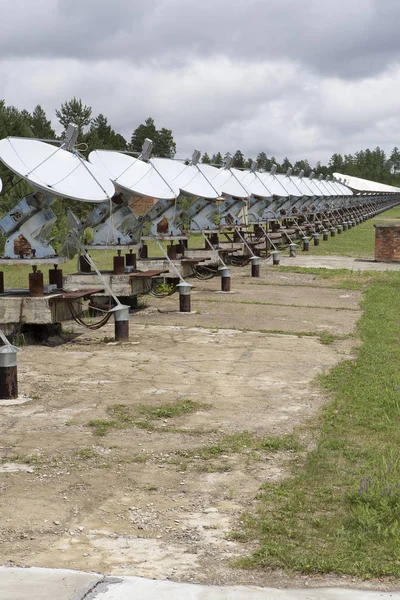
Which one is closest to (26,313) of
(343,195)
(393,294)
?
(393,294)

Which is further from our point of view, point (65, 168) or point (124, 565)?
point (65, 168)

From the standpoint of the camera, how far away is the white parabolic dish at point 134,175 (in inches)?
554

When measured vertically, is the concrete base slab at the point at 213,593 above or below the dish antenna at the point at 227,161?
below

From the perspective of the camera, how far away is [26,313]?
10.7 meters

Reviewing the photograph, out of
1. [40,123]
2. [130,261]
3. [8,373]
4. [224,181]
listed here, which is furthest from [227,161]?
[40,123]

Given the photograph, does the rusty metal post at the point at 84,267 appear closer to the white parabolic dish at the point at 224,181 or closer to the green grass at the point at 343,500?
the green grass at the point at 343,500

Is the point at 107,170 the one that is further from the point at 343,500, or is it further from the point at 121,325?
the point at 343,500

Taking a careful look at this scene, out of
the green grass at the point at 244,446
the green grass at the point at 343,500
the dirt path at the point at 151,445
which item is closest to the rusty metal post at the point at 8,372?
the dirt path at the point at 151,445

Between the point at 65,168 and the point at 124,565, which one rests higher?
the point at 65,168

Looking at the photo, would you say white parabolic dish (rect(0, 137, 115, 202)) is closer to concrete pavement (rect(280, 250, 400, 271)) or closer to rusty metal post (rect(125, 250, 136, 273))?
rusty metal post (rect(125, 250, 136, 273))

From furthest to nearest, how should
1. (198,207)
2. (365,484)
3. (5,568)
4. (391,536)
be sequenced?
1. (198,207)
2. (365,484)
3. (391,536)
4. (5,568)

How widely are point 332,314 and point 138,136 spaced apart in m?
87.5

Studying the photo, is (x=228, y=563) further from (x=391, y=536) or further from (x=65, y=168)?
(x=65, y=168)

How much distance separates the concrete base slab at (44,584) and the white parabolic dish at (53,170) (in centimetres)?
719
